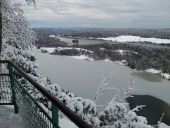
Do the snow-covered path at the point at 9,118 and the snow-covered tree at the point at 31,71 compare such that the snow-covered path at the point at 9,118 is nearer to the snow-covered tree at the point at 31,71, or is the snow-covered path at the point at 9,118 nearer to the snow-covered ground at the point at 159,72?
the snow-covered tree at the point at 31,71

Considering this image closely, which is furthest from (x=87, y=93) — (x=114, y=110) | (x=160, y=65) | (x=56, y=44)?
(x=56, y=44)

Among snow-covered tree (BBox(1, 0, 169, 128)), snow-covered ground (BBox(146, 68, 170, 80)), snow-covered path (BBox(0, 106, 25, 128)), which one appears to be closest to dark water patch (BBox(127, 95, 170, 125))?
snow-covered ground (BBox(146, 68, 170, 80))

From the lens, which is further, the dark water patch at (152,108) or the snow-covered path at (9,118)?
the dark water patch at (152,108)

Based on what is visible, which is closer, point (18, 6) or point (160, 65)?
point (18, 6)

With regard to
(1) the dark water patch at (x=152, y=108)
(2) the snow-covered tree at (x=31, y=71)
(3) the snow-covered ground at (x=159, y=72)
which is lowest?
(3) the snow-covered ground at (x=159, y=72)

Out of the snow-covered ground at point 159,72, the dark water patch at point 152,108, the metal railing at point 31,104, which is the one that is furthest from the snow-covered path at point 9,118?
the snow-covered ground at point 159,72

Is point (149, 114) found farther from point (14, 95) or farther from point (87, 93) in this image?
point (14, 95)

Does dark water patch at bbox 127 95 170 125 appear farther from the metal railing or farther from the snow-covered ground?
the metal railing
